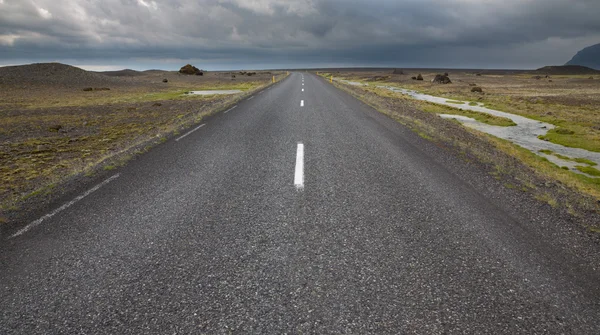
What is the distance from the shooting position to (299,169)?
6426mm

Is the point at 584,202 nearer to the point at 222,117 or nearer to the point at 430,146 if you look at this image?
the point at 430,146

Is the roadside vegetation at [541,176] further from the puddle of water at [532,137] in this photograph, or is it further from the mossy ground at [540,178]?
the puddle of water at [532,137]

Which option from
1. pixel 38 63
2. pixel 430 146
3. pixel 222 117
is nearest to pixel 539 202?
Answer: pixel 430 146

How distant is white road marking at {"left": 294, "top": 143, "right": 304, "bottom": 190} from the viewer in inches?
220

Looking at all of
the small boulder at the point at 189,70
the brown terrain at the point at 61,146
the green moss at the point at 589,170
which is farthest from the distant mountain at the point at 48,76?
the green moss at the point at 589,170

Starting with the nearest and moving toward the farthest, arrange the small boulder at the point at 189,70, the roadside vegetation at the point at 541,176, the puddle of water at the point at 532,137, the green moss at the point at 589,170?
the roadside vegetation at the point at 541,176
the green moss at the point at 589,170
the puddle of water at the point at 532,137
the small boulder at the point at 189,70

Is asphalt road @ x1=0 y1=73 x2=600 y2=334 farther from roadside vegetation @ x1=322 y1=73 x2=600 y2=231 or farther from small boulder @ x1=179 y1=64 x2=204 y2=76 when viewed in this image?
small boulder @ x1=179 y1=64 x2=204 y2=76

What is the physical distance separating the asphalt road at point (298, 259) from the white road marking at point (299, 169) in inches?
2.2

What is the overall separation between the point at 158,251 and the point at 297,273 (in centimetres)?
170

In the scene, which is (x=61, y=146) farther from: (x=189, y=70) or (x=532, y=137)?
(x=189, y=70)

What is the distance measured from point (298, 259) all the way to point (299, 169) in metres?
3.19

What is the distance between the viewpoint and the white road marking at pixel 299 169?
5.58 meters

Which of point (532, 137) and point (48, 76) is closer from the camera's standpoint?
point (532, 137)

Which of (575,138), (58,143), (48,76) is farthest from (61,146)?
(48,76)
